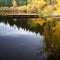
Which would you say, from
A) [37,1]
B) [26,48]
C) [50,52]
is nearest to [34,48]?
[26,48]

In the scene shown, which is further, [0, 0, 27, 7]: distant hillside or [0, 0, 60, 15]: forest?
[0, 0, 27, 7]: distant hillside

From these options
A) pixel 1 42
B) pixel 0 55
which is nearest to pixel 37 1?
pixel 1 42

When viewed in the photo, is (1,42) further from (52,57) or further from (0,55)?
(52,57)

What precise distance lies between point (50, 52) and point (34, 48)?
2368 mm

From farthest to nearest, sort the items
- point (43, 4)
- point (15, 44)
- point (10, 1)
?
point (10, 1), point (43, 4), point (15, 44)

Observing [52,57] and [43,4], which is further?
[43,4]

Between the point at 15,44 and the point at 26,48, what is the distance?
Answer: 7.51ft

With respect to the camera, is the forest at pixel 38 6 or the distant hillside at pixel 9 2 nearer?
the forest at pixel 38 6

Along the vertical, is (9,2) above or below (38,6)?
below

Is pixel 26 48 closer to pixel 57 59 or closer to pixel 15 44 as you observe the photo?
pixel 15 44

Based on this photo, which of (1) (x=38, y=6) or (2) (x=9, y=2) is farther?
(2) (x=9, y=2)

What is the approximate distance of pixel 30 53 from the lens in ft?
64.2

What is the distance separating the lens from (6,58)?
1798cm

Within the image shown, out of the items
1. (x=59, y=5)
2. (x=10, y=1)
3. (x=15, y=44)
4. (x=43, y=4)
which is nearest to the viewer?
(x=15, y=44)
